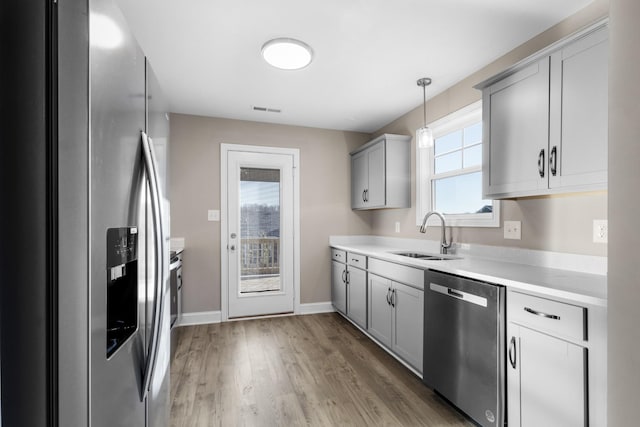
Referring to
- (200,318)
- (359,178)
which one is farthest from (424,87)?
(200,318)

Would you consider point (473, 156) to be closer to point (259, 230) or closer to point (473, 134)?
point (473, 134)

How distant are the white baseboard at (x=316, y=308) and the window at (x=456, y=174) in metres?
1.71

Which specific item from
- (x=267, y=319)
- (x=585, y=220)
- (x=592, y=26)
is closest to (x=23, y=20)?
(x=592, y=26)

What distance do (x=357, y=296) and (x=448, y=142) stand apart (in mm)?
1836

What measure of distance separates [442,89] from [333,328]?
2724 millimetres

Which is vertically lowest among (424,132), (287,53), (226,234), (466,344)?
(466,344)

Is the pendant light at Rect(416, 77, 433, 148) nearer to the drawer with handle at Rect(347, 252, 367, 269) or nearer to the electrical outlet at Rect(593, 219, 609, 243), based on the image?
the electrical outlet at Rect(593, 219, 609, 243)

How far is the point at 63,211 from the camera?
556mm

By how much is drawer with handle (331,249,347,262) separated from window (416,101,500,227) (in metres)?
0.96

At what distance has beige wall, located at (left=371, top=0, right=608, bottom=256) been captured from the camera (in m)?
1.78

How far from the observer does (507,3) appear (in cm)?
179

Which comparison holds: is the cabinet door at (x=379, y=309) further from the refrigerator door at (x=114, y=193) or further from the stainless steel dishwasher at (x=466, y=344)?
the refrigerator door at (x=114, y=193)

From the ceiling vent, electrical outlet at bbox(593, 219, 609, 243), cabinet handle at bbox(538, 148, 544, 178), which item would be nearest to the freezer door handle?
cabinet handle at bbox(538, 148, 544, 178)

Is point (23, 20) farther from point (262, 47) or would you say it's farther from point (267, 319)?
point (267, 319)
